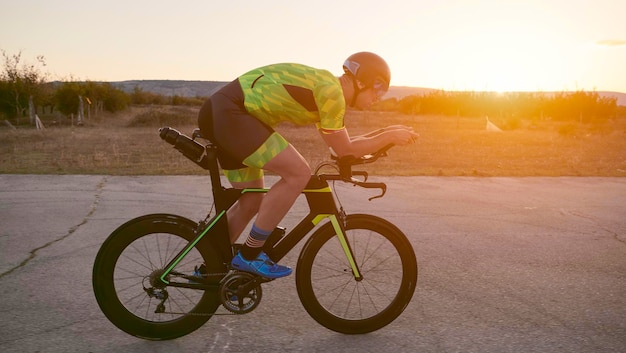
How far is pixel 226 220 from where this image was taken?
3.42 m

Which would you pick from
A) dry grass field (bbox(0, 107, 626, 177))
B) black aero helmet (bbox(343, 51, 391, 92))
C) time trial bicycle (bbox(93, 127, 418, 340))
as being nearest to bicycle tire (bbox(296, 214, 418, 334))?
time trial bicycle (bbox(93, 127, 418, 340))

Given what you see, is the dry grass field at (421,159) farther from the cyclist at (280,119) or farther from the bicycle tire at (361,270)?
the cyclist at (280,119)

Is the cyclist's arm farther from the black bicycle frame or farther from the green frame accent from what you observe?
the green frame accent

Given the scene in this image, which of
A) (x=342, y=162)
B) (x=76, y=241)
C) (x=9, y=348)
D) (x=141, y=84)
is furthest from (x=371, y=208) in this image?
(x=141, y=84)

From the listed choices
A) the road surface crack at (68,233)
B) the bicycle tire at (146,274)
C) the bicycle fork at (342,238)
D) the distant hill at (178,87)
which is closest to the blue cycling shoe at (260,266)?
the bicycle tire at (146,274)

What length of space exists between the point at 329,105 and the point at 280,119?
13.8 inches

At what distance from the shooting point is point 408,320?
385cm

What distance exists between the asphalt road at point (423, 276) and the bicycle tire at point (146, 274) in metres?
0.11

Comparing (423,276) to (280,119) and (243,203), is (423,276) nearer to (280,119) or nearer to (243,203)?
(243,203)

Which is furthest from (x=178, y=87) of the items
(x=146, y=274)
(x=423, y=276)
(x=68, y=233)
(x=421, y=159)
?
(x=146, y=274)

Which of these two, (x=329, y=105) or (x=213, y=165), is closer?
(x=329, y=105)

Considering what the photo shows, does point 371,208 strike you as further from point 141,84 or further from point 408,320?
point 141,84

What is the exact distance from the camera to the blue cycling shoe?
11.0ft

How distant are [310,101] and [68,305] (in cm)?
228
